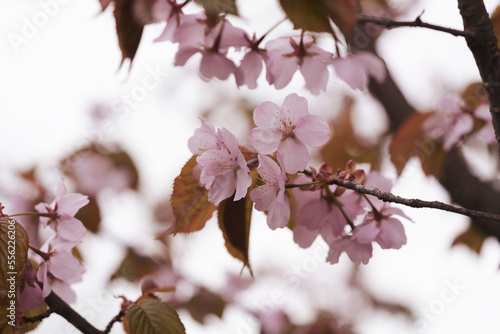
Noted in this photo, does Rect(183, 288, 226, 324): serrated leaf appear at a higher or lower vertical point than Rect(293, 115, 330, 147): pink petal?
lower

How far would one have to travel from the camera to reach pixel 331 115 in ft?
7.37

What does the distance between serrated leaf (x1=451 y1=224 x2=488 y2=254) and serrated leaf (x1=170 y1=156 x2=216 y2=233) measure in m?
0.75

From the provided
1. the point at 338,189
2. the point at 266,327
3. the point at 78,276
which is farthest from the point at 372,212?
the point at 266,327

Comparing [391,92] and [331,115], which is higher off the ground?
[391,92]

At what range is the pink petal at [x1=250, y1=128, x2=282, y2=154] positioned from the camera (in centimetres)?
60

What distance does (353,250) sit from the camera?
26.8 inches

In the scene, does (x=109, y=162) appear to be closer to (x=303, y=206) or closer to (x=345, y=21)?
(x=303, y=206)

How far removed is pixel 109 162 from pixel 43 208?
1338mm

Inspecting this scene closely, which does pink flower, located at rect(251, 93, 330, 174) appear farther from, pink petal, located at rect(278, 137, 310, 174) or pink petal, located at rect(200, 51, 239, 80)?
pink petal, located at rect(200, 51, 239, 80)

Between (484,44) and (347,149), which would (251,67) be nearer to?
(484,44)

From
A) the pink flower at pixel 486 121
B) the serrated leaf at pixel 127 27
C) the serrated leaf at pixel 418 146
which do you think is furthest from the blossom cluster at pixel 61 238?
the pink flower at pixel 486 121

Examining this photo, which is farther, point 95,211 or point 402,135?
point 95,211

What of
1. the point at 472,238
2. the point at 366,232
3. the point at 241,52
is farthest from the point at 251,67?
the point at 472,238

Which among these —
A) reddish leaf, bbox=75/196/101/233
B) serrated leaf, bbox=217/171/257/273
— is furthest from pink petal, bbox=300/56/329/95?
reddish leaf, bbox=75/196/101/233
